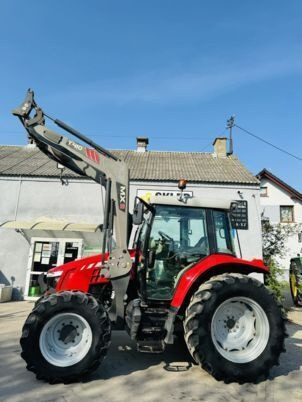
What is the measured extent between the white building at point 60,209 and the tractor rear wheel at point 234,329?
7.80 m

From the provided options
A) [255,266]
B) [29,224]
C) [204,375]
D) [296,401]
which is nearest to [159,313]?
[204,375]

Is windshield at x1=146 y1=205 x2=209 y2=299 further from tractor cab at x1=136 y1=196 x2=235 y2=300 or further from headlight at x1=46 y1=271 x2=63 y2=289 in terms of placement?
headlight at x1=46 y1=271 x2=63 y2=289

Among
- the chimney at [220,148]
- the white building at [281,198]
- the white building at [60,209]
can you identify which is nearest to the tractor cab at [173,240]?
the white building at [60,209]

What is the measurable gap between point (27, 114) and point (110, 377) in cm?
388

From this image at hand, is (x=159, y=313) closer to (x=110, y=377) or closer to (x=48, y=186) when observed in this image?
(x=110, y=377)

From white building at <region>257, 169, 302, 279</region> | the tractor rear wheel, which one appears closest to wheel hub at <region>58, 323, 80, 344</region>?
the tractor rear wheel

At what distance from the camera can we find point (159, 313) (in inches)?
189

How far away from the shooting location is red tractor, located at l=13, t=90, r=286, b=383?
170 inches

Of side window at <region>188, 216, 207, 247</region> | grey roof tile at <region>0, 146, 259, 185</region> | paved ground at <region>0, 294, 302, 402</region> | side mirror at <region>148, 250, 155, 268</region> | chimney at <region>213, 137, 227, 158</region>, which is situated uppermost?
chimney at <region>213, 137, 227, 158</region>

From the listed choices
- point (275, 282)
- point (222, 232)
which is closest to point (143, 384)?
point (222, 232)

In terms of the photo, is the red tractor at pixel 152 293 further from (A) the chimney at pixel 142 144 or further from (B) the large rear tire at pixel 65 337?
(A) the chimney at pixel 142 144

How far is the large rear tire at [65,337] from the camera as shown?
420 centimetres

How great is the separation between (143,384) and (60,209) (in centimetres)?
959

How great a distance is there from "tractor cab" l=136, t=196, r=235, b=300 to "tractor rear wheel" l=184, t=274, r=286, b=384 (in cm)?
57
